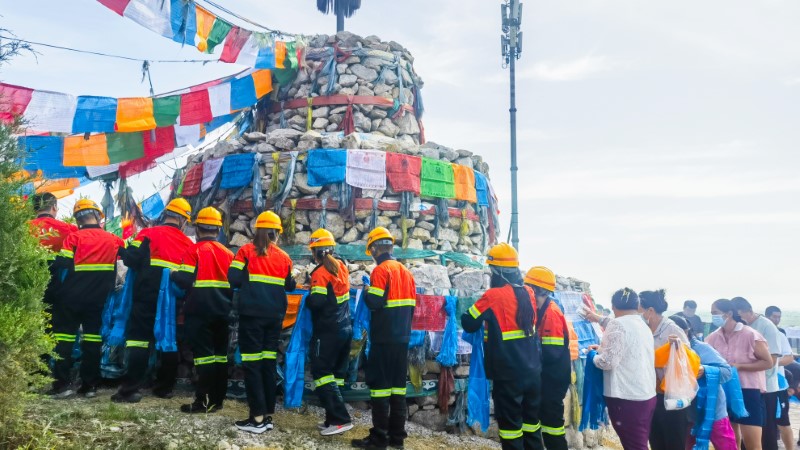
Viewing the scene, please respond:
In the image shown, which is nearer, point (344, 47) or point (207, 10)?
point (207, 10)

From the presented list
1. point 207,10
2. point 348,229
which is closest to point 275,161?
point 348,229

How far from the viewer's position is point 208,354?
612cm

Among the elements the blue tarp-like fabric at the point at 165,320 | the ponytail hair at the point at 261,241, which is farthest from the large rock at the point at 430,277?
the blue tarp-like fabric at the point at 165,320

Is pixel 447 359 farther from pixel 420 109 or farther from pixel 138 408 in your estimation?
pixel 420 109

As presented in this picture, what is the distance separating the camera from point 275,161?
9922mm

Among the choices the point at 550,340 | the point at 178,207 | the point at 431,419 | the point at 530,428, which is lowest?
the point at 431,419

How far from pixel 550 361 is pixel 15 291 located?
14.6ft

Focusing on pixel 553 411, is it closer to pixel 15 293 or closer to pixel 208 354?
pixel 208 354

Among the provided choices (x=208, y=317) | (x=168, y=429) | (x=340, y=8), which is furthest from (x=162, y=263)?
(x=340, y=8)

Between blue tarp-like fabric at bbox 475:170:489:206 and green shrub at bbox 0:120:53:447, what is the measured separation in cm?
817

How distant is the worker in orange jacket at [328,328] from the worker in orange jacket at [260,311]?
1.15ft

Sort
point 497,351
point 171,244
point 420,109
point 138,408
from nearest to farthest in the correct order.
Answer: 1. point 497,351
2. point 138,408
3. point 171,244
4. point 420,109

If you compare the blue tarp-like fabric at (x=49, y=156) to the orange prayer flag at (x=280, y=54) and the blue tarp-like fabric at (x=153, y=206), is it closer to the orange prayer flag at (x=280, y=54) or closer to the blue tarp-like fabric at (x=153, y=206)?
the blue tarp-like fabric at (x=153, y=206)

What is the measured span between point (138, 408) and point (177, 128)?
23.7 feet
